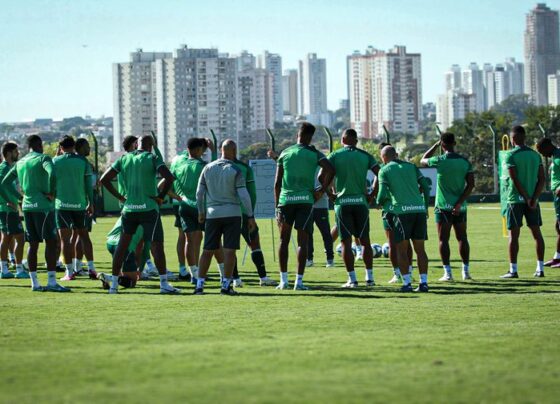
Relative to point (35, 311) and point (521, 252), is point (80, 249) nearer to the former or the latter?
point (35, 311)

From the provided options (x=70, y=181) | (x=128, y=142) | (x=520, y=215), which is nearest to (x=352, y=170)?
(x=520, y=215)

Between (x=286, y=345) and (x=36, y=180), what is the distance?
7695 millimetres

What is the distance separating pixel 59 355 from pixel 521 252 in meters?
14.9

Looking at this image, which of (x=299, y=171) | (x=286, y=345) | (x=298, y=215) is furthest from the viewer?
(x=298, y=215)

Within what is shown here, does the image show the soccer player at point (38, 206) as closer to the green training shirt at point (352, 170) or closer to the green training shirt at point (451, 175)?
the green training shirt at point (352, 170)

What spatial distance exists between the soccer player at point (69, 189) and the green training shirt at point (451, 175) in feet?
17.1

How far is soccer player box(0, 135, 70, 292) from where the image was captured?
16609mm

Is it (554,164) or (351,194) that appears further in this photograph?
(554,164)

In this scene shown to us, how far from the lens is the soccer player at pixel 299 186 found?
1620 cm

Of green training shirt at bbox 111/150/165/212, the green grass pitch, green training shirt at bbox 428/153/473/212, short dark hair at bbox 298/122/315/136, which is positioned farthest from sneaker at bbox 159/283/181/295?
green training shirt at bbox 428/153/473/212

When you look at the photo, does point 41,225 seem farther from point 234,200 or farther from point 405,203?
point 405,203

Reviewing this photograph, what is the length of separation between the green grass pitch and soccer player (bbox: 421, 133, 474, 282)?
2.83 feet

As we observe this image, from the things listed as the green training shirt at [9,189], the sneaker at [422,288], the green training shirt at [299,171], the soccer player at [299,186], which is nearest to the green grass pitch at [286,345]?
the sneaker at [422,288]

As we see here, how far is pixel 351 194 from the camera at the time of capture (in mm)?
16734
